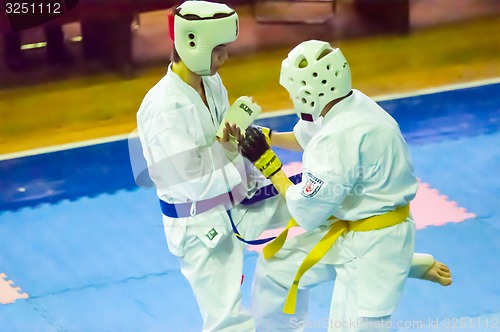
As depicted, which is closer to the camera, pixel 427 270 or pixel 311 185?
pixel 311 185

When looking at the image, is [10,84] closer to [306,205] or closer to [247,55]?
[247,55]

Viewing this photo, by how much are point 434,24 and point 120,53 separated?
332 centimetres

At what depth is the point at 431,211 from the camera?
7.14 meters

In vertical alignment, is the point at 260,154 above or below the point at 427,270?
above

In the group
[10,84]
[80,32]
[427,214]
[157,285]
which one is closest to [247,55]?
[80,32]

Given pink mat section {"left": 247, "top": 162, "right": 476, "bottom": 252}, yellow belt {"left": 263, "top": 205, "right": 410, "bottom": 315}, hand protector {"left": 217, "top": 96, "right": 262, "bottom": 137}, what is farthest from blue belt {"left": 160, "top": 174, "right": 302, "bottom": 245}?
pink mat section {"left": 247, "top": 162, "right": 476, "bottom": 252}


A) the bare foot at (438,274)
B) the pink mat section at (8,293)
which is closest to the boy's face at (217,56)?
the bare foot at (438,274)

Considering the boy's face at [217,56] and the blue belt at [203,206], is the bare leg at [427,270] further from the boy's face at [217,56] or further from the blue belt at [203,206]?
the boy's face at [217,56]

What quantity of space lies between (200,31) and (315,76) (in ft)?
2.03

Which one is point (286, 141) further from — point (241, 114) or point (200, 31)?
point (200, 31)

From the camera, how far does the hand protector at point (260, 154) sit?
488 cm

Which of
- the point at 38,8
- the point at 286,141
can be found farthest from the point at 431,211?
the point at 38,8

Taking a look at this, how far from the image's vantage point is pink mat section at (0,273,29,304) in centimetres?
631

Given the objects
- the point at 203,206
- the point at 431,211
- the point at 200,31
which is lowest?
the point at 431,211
